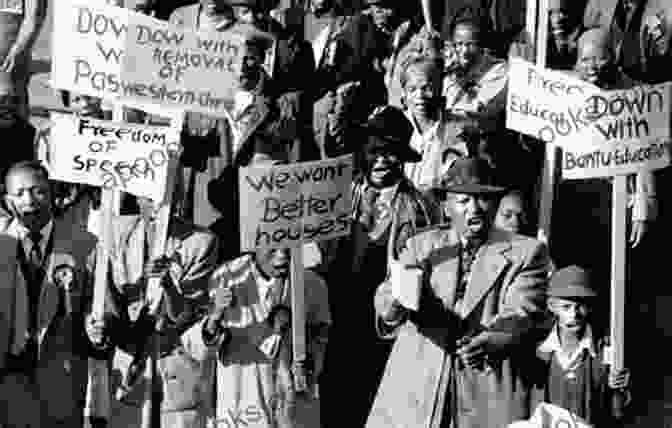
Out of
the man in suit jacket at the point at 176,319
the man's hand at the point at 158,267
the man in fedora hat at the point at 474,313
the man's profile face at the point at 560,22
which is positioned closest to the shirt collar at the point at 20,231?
the man in suit jacket at the point at 176,319

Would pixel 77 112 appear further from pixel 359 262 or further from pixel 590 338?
pixel 590 338

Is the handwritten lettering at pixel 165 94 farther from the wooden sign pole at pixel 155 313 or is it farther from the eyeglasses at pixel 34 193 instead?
the eyeglasses at pixel 34 193

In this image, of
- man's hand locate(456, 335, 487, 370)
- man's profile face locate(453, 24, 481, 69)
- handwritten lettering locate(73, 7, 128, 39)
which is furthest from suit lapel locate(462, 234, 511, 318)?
handwritten lettering locate(73, 7, 128, 39)

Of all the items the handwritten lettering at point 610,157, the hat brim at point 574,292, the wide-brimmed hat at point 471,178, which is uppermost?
the handwritten lettering at point 610,157

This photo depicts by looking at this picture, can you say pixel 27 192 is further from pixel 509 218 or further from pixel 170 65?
pixel 509 218

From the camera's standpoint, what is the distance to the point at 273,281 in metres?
16.9

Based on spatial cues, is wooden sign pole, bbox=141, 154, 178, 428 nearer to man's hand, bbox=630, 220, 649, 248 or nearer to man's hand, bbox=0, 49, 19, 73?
man's hand, bbox=0, 49, 19, 73

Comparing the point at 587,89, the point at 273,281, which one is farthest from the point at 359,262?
the point at 587,89

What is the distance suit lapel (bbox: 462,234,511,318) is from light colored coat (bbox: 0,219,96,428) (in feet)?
7.46

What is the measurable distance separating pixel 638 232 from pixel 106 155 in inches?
120

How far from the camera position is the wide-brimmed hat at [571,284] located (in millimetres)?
16219

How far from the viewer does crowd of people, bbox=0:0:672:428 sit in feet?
53.9

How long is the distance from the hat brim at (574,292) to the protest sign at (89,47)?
2800mm

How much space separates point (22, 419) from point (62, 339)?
51 cm
